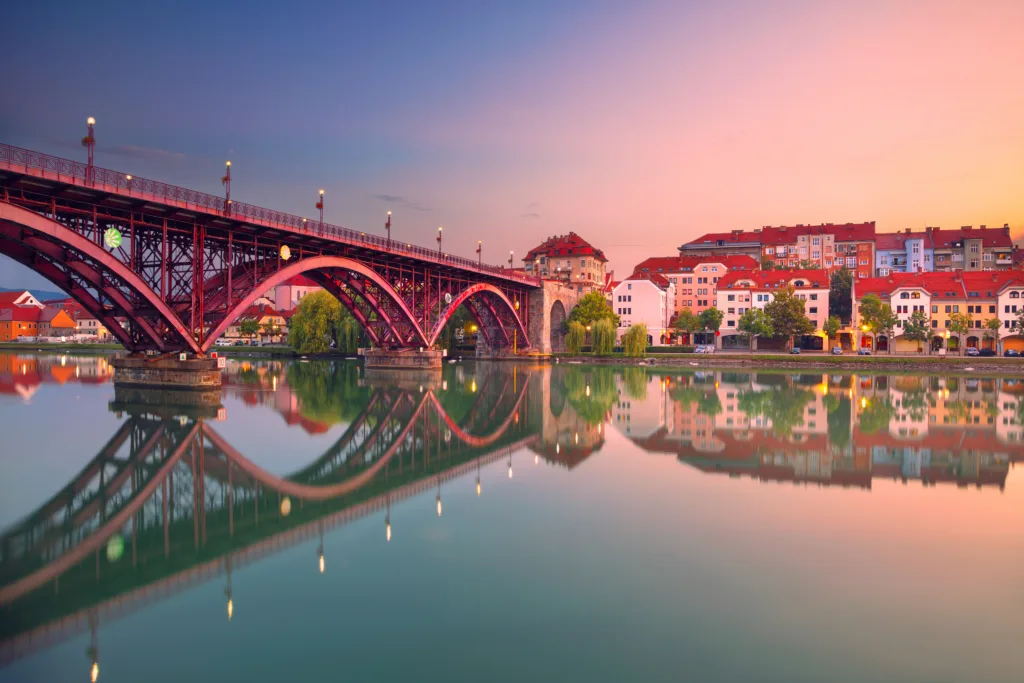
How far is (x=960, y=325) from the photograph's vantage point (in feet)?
220

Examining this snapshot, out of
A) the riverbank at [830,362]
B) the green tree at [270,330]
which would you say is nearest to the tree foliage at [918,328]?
the riverbank at [830,362]

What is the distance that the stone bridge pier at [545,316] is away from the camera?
235 feet

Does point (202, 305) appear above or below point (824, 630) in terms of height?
above

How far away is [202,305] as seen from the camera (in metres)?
29.2

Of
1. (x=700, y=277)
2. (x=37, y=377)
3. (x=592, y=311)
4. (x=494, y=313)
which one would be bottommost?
(x=37, y=377)

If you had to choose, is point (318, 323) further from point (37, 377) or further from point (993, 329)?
point (993, 329)

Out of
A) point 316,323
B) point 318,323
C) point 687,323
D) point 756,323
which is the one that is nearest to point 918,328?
point 756,323

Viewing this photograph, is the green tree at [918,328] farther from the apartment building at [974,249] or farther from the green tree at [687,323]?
the apartment building at [974,249]

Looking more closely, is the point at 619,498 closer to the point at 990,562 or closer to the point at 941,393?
the point at 990,562

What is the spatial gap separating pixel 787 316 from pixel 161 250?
199 feet

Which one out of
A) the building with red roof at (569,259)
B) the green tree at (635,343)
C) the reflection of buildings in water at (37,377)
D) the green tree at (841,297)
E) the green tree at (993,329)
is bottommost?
the reflection of buildings in water at (37,377)

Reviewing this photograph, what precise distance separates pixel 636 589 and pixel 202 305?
2610cm

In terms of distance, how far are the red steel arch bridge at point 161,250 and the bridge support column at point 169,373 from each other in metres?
0.70

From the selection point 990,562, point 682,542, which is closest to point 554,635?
point 682,542
